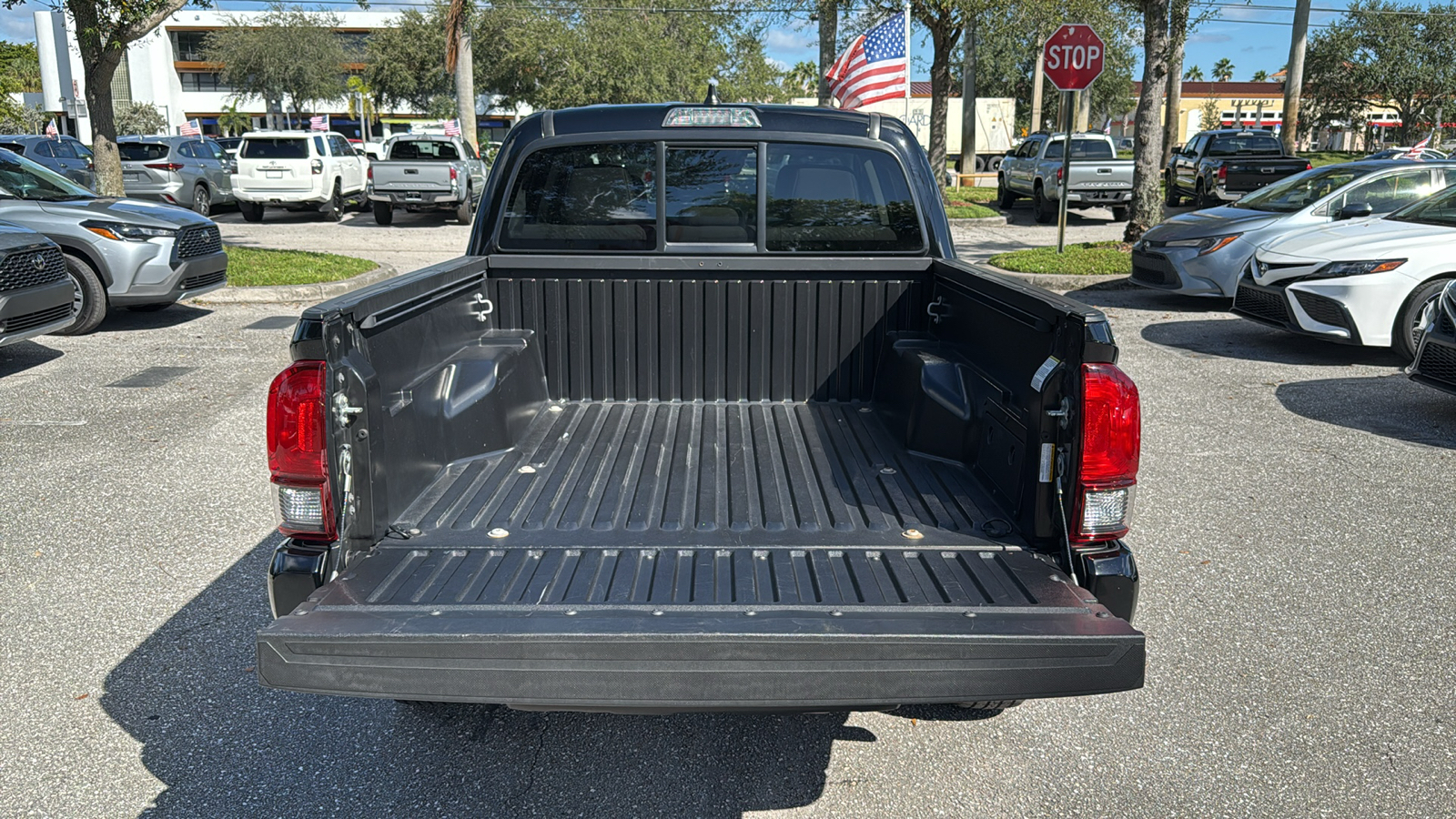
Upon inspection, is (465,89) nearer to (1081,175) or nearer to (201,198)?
(201,198)

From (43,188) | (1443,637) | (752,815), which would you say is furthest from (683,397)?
(43,188)

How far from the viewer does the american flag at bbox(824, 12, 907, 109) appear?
17.1 m

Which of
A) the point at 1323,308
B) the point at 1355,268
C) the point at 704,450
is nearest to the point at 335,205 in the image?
the point at 1323,308

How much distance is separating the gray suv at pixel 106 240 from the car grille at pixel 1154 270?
10.3 m

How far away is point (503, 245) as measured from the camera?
15.0 feet

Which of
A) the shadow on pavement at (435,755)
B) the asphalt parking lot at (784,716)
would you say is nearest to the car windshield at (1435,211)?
the asphalt parking lot at (784,716)

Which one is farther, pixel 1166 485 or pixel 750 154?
pixel 1166 485

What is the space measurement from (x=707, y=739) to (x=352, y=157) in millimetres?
23229

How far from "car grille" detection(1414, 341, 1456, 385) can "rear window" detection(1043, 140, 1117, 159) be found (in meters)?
16.0

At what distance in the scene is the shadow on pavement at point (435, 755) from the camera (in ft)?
10.2

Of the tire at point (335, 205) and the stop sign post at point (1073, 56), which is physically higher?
the stop sign post at point (1073, 56)

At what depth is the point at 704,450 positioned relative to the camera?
13.1ft

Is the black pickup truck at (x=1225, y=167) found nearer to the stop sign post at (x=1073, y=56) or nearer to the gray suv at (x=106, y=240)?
the stop sign post at (x=1073, y=56)

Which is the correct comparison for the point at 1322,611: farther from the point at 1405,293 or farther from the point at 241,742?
the point at 1405,293
